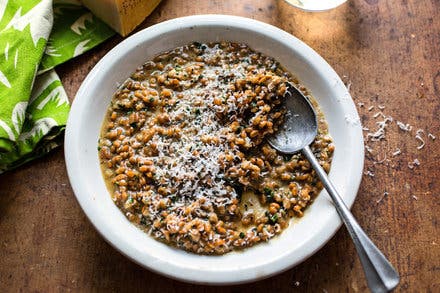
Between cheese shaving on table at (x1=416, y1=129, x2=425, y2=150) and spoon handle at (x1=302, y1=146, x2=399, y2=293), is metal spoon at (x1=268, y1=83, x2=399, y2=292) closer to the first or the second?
spoon handle at (x1=302, y1=146, x2=399, y2=293)

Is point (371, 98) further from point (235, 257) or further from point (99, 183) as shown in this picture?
point (99, 183)

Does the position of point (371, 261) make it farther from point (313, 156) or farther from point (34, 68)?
point (34, 68)

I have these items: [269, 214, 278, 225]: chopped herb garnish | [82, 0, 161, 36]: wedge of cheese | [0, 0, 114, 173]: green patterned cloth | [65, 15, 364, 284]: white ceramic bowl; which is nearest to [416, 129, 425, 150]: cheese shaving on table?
[65, 15, 364, 284]: white ceramic bowl

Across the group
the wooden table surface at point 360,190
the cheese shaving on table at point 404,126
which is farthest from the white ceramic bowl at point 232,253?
the cheese shaving on table at point 404,126

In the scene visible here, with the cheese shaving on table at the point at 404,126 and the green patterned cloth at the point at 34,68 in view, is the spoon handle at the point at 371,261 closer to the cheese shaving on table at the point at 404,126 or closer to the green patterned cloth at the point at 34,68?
the cheese shaving on table at the point at 404,126

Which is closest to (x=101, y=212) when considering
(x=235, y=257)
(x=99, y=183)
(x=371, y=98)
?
(x=99, y=183)

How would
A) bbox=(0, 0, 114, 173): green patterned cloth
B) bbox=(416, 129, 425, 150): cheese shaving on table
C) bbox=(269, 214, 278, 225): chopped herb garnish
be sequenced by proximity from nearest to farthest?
bbox=(269, 214, 278, 225): chopped herb garnish
bbox=(0, 0, 114, 173): green patterned cloth
bbox=(416, 129, 425, 150): cheese shaving on table

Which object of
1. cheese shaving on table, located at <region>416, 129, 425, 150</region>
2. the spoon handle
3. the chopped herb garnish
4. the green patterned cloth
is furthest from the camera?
cheese shaving on table, located at <region>416, 129, 425, 150</region>

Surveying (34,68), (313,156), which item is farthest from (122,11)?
(313,156)

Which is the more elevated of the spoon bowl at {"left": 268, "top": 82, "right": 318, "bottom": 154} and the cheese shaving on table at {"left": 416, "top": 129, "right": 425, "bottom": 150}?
the spoon bowl at {"left": 268, "top": 82, "right": 318, "bottom": 154}
